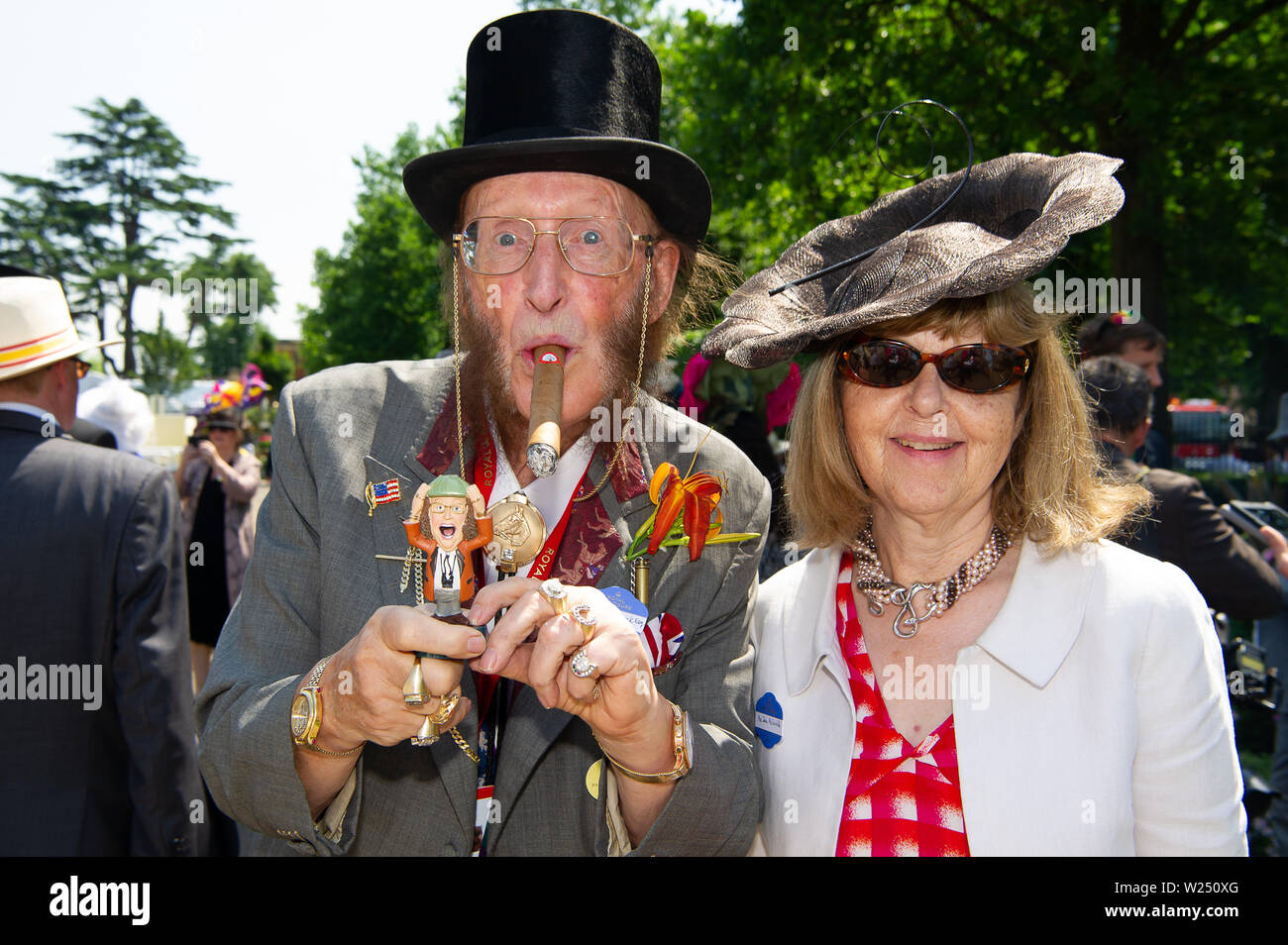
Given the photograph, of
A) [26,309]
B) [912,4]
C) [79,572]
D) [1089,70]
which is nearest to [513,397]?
[79,572]

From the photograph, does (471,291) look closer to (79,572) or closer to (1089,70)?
(79,572)

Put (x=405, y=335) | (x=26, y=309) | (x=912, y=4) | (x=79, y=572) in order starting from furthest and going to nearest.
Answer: (x=405, y=335) < (x=912, y=4) < (x=26, y=309) < (x=79, y=572)

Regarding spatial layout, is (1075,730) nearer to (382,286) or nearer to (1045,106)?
(1045,106)

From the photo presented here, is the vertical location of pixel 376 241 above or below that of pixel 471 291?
above

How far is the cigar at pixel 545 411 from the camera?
164 centimetres

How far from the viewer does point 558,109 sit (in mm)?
2344

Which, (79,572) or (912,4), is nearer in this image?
(79,572)

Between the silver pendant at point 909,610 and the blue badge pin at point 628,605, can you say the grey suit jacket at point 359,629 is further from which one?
the silver pendant at point 909,610

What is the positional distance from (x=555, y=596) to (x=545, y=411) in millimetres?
381

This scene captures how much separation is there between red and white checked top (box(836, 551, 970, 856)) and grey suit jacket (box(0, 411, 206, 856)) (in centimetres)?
225

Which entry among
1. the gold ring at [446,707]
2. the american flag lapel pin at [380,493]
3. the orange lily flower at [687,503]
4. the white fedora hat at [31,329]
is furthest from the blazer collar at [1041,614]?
the white fedora hat at [31,329]

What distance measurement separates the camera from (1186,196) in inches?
384

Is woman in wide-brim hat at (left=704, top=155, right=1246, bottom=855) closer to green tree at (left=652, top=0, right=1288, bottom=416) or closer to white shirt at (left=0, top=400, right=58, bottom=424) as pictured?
white shirt at (left=0, top=400, right=58, bottom=424)
